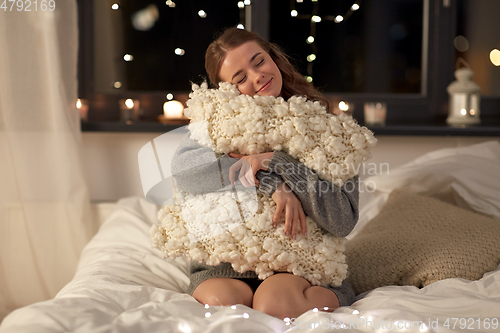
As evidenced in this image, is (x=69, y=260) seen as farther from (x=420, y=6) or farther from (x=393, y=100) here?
(x=420, y=6)

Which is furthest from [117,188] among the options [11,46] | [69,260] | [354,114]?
[354,114]

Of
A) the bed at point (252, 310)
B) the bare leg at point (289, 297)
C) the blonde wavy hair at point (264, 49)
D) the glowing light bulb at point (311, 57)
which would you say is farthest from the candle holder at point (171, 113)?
the bare leg at point (289, 297)

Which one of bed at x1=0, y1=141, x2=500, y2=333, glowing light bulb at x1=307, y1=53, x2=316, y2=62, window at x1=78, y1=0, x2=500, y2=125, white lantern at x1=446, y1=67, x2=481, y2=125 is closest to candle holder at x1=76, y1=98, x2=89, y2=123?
window at x1=78, y1=0, x2=500, y2=125

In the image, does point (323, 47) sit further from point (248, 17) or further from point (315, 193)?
point (315, 193)

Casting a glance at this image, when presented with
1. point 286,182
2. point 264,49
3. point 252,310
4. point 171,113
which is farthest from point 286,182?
point 171,113

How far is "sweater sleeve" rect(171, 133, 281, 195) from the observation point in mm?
884

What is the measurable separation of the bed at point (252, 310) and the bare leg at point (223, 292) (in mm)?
36

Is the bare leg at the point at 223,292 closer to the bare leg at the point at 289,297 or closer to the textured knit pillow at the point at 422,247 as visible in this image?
the bare leg at the point at 289,297

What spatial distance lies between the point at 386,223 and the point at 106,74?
1.43m

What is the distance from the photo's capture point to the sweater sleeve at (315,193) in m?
0.88

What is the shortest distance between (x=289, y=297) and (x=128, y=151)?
48.9 inches

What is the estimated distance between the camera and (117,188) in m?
1.88

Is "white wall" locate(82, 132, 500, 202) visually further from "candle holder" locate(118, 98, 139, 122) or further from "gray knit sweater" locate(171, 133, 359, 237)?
"gray knit sweater" locate(171, 133, 359, 237)

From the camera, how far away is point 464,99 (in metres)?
1.85
